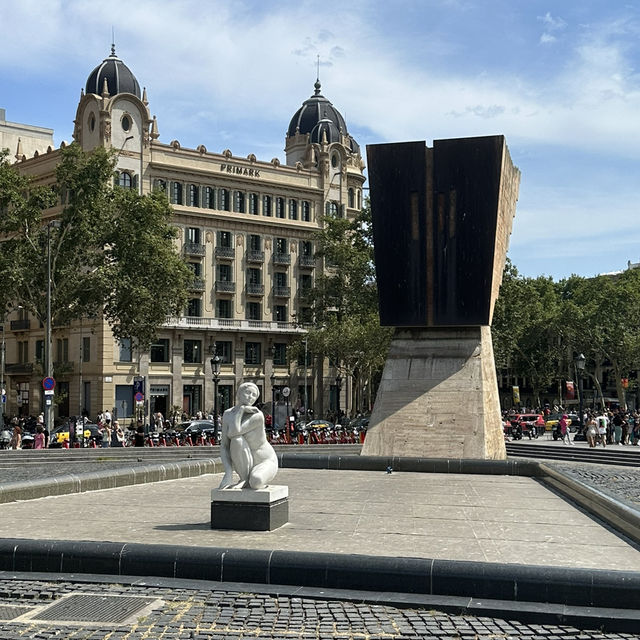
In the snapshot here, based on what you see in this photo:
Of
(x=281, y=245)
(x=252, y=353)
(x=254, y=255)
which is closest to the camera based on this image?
(x=254, y=255)

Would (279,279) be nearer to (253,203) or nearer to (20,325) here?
(253,203)

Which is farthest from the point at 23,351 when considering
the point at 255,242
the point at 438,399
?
the point at 438,399

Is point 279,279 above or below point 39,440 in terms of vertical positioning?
above

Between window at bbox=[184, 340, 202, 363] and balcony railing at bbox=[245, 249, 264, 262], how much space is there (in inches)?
259

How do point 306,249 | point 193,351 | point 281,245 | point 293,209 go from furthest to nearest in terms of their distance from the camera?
point 306,249 → point 293,209 → point 281,245 → point 193,351

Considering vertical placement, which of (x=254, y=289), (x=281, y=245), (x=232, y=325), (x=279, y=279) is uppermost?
(x=281, y=245)

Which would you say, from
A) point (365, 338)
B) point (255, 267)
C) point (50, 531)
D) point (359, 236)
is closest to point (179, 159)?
point (255, 267)

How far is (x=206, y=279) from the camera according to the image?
58344 mm

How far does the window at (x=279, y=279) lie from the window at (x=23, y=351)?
16.5 m

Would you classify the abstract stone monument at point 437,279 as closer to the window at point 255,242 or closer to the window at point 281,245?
the window at point 255,242

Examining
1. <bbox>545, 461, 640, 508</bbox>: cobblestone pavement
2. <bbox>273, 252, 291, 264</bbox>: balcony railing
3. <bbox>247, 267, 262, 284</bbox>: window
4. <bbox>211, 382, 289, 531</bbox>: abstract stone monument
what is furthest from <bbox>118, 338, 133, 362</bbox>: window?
<bbox>211, 382, 289, 531</bbox>: abstract stone monument

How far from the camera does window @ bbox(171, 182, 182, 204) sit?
56.6m

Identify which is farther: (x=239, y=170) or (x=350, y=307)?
(x=239, y=170)

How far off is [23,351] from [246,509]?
50143mm
